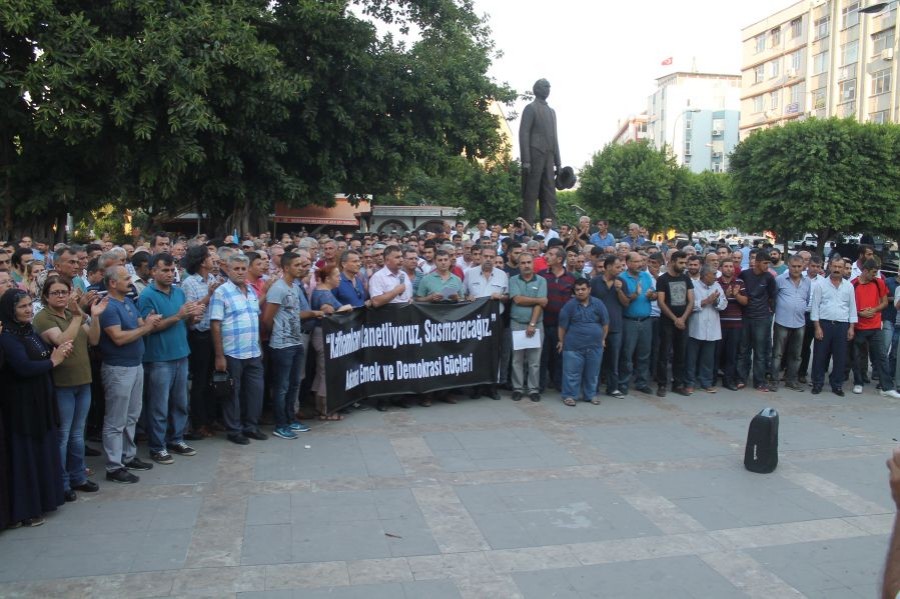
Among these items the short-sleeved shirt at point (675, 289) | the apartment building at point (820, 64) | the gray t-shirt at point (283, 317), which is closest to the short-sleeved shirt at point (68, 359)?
the gray t-shirt at point (283, 317)

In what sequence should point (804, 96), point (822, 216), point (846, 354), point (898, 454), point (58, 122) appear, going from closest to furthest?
point (898, 454), point (846, 354), point (58, 122), point (822, 216), point (804, 96)

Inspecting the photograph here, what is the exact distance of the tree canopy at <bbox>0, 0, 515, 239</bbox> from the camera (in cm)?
1582

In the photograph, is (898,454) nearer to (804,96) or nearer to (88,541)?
(88,541)

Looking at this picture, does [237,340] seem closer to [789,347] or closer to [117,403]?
[117,403]

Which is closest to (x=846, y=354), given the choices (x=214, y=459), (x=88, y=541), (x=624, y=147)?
(x=214, y=459)

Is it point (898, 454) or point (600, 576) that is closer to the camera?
point (898, 454)

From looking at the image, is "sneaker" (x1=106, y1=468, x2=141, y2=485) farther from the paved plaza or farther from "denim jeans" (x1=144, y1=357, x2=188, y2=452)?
"denim jeans" (x1=144, y1=357, x2=188, y2=452)

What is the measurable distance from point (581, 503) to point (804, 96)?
2720 inches

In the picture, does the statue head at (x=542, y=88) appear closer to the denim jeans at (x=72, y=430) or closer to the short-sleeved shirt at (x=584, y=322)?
the short-sleeved shirt at (x=584, y=322)

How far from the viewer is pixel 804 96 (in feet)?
217

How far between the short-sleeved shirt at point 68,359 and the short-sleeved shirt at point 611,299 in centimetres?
638

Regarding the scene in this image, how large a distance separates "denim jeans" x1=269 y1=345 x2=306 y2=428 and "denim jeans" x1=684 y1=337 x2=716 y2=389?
5439 mm

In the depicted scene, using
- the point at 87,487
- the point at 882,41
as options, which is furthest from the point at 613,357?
the point at 882,41

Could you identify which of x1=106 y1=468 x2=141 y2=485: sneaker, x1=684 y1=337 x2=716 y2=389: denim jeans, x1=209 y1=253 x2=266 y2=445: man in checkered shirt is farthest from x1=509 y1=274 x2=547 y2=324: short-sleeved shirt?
x1=106 y1=468 x2=141 y2=485: sneaker
